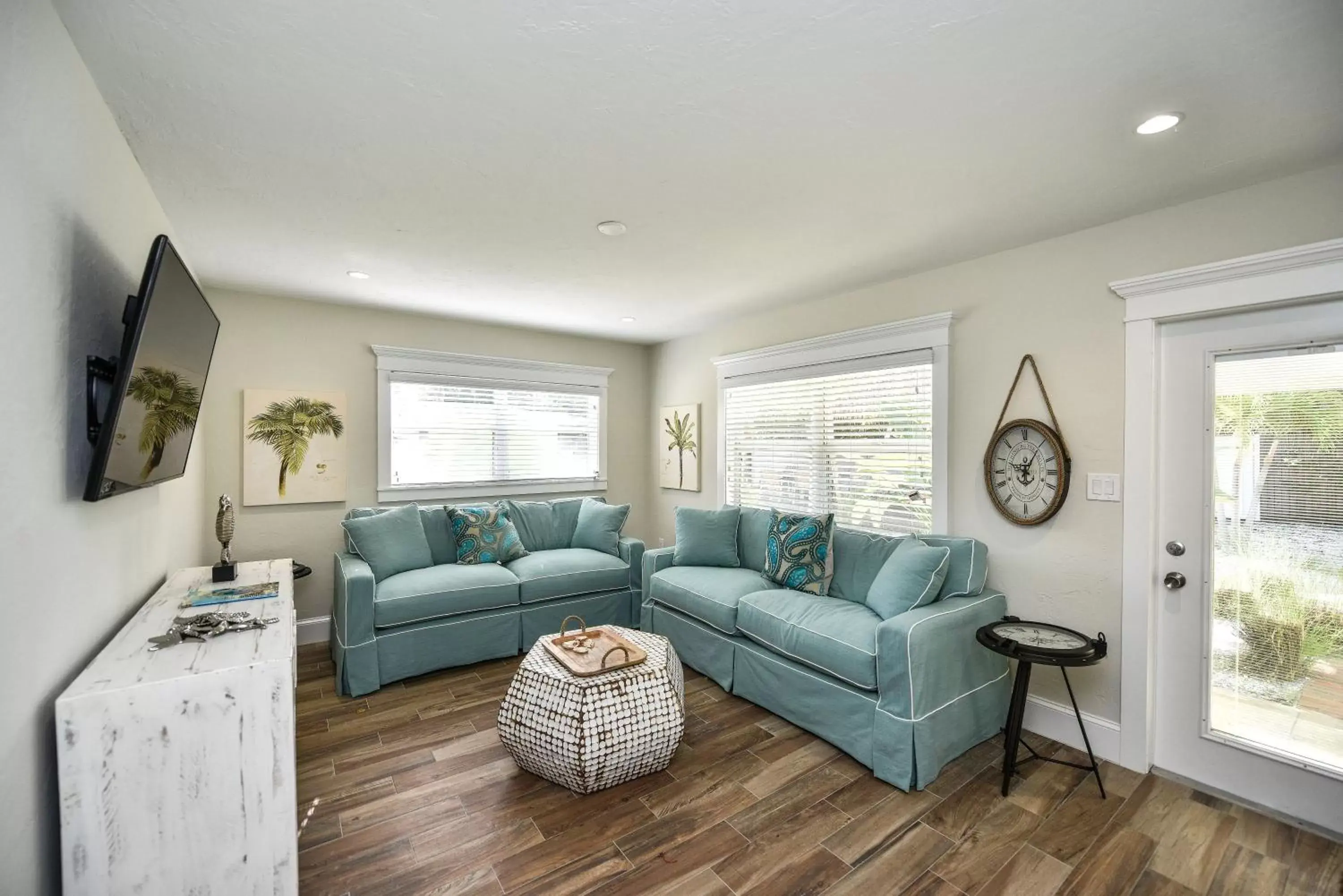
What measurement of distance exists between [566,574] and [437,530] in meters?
1.01

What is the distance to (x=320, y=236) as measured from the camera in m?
2.76

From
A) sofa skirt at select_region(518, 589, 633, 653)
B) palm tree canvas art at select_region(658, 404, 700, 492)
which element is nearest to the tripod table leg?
sofa skirt at select_region(518, 589, 633, 653)

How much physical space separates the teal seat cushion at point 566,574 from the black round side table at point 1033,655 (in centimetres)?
245

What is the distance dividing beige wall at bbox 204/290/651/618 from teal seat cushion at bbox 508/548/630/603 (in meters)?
1.35

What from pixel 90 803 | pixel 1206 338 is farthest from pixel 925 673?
pixel 90 803

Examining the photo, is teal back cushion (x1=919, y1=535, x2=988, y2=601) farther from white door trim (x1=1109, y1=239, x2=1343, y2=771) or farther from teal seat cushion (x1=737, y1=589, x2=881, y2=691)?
white door trim (x1=1109, y1=239, x2=1343, y2=771)

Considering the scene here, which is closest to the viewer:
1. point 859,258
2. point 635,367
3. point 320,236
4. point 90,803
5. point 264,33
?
point 90,803

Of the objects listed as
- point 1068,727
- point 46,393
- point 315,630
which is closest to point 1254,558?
point 1068,727

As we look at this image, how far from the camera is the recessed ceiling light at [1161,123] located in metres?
1.75

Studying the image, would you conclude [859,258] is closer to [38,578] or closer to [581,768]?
[581,768]

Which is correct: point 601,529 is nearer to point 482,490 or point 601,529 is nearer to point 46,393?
point 482,490

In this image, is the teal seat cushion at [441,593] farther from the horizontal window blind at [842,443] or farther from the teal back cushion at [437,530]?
the horizontal window blind at [842,443]

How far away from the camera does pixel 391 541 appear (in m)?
3.71

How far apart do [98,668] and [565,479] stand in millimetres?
3784
